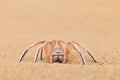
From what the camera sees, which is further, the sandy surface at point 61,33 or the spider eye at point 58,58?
the spider eye at point 58,58

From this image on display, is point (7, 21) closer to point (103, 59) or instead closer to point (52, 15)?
point (52, 15)

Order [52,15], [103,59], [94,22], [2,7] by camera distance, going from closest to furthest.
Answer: [103,59], [94,22], [52,15], [2,7]

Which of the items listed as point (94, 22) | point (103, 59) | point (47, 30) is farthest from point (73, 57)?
point (94, 22)

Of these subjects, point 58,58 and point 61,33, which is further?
point 61,33

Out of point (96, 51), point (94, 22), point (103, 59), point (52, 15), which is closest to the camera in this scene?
point (103, 59)

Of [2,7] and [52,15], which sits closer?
[52,15]

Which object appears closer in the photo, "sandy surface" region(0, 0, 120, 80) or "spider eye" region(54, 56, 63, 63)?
"sandy surface" region(0, 0, 120, 80)

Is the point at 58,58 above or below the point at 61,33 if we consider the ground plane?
below

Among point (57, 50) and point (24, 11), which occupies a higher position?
point (24, 11)
